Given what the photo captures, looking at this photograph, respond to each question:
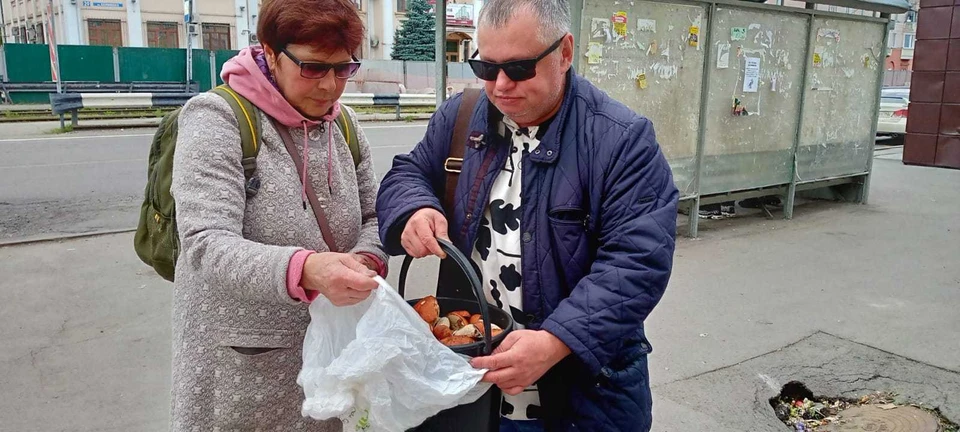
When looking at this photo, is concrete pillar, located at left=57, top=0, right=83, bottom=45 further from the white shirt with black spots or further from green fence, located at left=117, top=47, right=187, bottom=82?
the white shirt with black spots

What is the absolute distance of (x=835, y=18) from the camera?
770 centimetres

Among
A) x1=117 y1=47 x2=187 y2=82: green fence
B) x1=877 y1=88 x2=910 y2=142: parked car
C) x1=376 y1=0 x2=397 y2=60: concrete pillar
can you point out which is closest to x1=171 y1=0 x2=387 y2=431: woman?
x1=877 y1=88 x2=910 y2=142: parked car

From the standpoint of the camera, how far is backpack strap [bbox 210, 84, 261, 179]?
5.86 ft

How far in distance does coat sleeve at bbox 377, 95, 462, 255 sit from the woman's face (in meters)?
0.28

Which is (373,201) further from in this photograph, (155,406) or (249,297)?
(155,406)

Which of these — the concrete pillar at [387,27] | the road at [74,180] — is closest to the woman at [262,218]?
the road at [74,180]

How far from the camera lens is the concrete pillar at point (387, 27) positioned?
4053cm

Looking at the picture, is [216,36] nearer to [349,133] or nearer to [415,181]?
[349,133]

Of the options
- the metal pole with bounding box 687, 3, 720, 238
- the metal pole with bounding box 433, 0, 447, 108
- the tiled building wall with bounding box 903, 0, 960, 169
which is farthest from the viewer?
the tiled building wall with bounding box 903, 0, 960, 169

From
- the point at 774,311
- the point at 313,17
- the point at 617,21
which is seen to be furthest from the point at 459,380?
the point at 617,21

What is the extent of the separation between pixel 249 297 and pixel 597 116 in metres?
0.89

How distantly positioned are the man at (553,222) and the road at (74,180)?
19.3 ft

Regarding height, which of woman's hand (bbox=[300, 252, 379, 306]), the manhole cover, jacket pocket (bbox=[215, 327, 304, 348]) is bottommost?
the manhole cover

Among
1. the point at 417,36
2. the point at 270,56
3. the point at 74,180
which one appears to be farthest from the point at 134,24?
the point at 270,56
